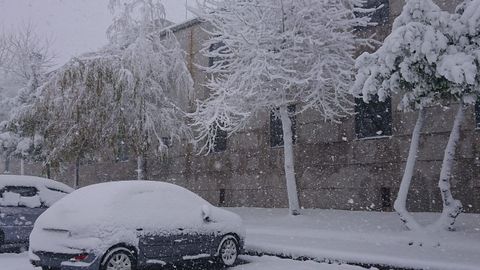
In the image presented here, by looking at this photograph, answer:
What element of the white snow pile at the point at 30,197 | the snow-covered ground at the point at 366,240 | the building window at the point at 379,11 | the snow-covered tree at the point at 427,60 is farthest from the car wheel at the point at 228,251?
the building window at the point at 379,11

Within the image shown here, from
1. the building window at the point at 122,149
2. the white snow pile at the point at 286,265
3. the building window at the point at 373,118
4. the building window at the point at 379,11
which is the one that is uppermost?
the building window at the point at 379,11

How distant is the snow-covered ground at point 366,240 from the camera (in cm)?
871

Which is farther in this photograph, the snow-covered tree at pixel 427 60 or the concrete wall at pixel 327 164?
the concrete wall at pixel 327 164

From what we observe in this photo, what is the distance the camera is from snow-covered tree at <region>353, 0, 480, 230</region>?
9641 mm

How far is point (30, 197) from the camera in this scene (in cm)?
1091

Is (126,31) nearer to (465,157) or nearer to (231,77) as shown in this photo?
(231,77)

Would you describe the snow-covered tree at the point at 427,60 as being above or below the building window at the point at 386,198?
above

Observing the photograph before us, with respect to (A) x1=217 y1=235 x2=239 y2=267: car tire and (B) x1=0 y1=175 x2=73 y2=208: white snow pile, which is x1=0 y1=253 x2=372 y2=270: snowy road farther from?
(B) x1=0 y1=175 x2=73 y2=208: white snow pile

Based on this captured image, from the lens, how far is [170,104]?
17.2 m

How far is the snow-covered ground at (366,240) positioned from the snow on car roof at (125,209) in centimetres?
261

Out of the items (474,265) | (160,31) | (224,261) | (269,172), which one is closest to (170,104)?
(160,31)

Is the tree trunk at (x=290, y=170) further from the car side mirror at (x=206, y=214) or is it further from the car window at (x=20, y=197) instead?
the car window at (x=20, y=197)

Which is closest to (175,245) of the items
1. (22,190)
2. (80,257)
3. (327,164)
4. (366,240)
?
(80,257)

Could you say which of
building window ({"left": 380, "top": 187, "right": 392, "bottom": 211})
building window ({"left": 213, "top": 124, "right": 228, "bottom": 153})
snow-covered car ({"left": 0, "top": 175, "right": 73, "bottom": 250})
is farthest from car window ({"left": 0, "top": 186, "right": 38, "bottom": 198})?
building window ({"left": 213, "top": 124, "right": 228, "bottom": 153})
